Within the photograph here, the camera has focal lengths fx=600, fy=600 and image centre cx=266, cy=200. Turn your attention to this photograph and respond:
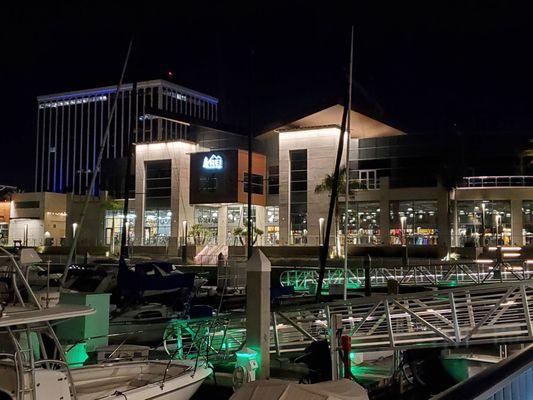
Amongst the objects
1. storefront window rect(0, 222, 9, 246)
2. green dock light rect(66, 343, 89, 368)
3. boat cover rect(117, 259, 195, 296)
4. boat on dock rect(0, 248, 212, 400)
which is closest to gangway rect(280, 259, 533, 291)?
boat cover rect(117, 259, 195, 296)

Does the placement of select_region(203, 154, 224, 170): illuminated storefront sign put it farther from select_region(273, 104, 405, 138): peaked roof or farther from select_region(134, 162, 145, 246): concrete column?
select_region(134, 162, 145, 246): concrete column

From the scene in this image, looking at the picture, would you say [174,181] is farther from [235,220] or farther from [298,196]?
[298,196]

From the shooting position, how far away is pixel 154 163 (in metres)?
70.9

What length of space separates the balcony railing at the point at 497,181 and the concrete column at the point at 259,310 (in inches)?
1960

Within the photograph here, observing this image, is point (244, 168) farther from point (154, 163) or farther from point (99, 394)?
point (99, 394)

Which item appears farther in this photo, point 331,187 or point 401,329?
point 331,187

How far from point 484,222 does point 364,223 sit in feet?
38.2

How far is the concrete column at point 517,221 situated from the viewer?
184 ft

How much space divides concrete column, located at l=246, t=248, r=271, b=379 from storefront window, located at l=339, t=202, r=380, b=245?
49255 millimetres

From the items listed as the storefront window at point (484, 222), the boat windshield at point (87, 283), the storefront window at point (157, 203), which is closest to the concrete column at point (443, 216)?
the storefront window at point (484, 222)

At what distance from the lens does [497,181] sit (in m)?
59.4

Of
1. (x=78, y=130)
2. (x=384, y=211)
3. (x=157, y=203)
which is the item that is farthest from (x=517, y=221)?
(x=78, y=130)

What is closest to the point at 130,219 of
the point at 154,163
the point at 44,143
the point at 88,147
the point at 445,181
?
the point at 154,163

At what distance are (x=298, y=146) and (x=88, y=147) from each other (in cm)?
13054
